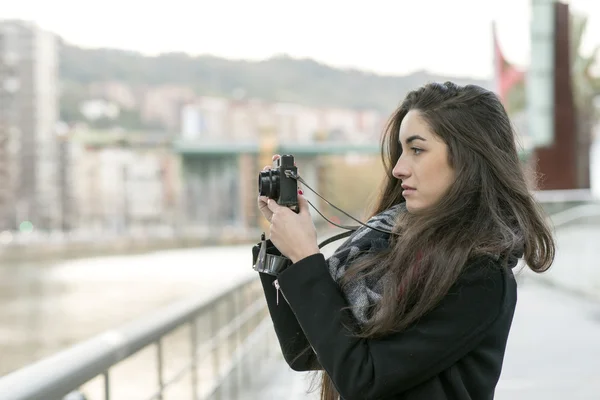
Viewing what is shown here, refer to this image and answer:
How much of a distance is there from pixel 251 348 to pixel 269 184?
2330mm

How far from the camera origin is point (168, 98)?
7025cm

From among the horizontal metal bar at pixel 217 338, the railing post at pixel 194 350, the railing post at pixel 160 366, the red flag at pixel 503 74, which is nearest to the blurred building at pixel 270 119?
the red flag at pixel 503 74

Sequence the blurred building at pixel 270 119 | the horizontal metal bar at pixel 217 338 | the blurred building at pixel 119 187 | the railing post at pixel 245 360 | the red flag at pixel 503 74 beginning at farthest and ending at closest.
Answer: the blurred building at pixel 270 119 → the blurred building at pixel 119 187 → the red flag at pixel 503 74 → the railing post at pixel 245 360 → the horizontal metal bar at pixel 217 338

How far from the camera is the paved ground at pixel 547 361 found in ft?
9.80

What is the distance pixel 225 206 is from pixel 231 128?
48.2 ft

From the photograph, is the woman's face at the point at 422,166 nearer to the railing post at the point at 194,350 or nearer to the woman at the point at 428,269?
the woman at the point at 428,269

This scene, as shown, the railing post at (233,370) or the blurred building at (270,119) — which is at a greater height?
the blurred building at (270,119)

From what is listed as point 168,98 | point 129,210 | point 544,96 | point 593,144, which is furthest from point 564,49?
point 168,98

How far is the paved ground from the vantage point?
299 centimetres

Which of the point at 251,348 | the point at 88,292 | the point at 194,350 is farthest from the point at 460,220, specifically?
the point at 88,292

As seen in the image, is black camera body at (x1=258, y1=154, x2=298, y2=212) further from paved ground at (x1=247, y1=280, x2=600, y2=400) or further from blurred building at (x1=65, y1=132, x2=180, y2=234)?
blurred building at (x1=65, y1=132, x2=180, y2=234)

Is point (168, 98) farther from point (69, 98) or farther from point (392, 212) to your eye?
point (392, 212)

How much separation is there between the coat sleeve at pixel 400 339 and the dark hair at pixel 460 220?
2cm

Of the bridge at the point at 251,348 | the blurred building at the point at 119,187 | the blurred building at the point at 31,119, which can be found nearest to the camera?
the bridge at the point at 251,348
